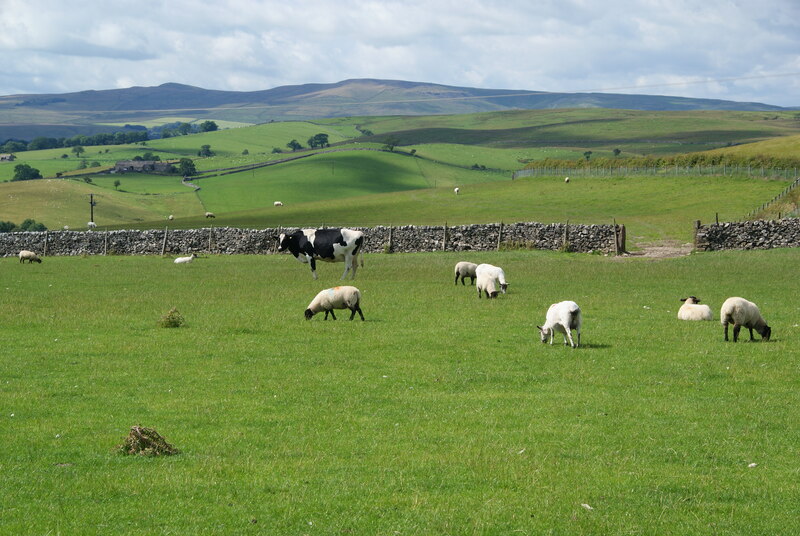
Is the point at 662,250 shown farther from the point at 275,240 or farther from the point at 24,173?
the point at 24,173

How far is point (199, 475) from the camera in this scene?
10648 mm

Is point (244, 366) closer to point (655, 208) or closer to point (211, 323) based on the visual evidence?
point (211, 323)

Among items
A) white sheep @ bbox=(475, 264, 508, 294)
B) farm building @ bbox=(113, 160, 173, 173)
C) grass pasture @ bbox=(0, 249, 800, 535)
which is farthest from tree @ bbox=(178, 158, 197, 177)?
grass pasture @ bbox=(0, 249, 800, 535)

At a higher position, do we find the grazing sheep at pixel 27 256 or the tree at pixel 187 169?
the tree at pixel 187 169

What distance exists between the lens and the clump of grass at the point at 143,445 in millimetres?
11422

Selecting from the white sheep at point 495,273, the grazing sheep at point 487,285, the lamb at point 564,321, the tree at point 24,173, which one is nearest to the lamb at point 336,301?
the lamb at point 564,321

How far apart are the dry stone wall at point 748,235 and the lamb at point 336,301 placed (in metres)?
30.0

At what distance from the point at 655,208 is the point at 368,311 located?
4925cm

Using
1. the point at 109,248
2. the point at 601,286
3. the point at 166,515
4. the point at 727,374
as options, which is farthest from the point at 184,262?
the point at 166,515

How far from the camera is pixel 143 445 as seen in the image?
37.8ft

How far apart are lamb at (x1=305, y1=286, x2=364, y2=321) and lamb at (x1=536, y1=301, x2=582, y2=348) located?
18.5 ft

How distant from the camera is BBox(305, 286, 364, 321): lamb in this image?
77.4 ft

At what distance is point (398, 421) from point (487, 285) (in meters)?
15.7

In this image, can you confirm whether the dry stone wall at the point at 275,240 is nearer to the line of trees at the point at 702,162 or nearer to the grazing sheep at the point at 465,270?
the grazing sheep at the point at 465,270
